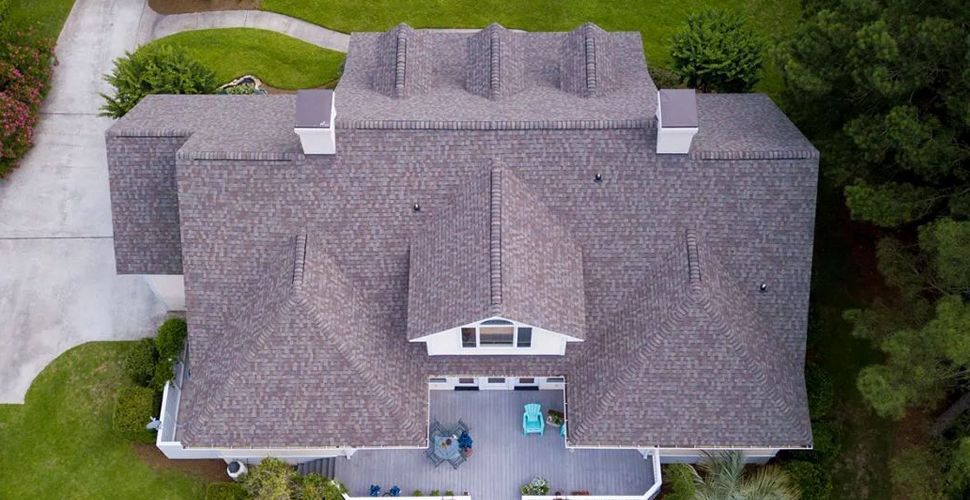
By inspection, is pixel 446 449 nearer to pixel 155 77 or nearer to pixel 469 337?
pixel 469 337

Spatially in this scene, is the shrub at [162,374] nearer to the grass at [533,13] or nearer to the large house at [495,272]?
the large house at [495,272]

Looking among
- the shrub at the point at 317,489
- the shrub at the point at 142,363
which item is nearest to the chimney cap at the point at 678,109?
the shrub at the point at 317,489

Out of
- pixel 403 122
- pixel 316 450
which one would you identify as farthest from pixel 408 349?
pixel 403 122

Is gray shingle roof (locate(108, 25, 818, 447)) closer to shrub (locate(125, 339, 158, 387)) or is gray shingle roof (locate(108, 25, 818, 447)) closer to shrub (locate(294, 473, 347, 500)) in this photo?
shrub (locate(294, 473, 347, 500))

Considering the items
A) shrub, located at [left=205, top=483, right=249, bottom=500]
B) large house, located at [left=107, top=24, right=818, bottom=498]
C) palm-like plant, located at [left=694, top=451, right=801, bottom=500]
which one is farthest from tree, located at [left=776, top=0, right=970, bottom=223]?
shrub, located at [left=205, top=483, right=249, bottom=500]

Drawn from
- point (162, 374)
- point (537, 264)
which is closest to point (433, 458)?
point (537, 264)
